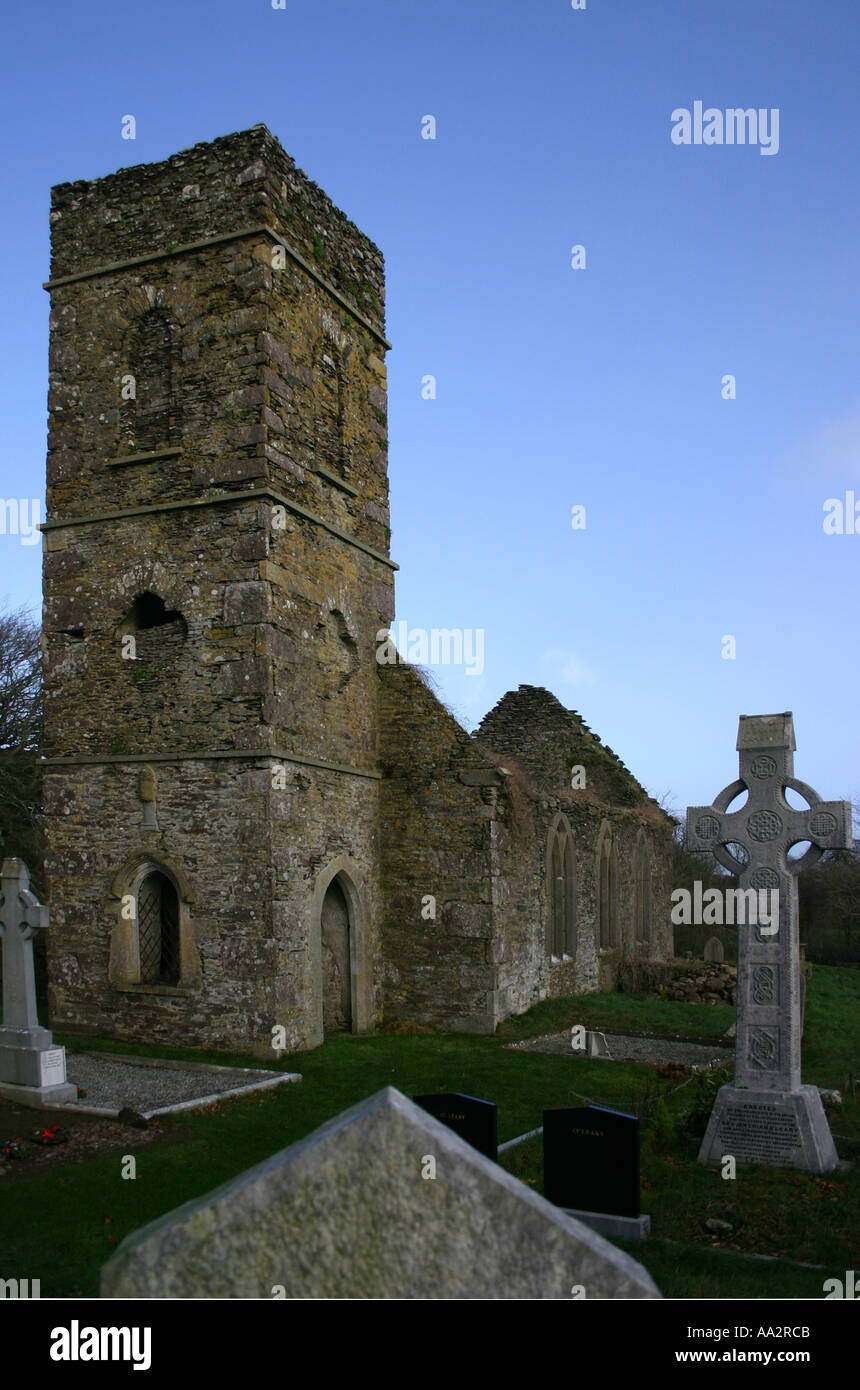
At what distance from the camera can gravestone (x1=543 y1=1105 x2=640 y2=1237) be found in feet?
23.0

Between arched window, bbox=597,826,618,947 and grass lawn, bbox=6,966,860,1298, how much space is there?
7209 millimetres

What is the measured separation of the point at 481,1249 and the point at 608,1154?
17.7ft

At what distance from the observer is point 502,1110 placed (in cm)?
1072

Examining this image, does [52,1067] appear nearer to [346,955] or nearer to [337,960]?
[337,960]

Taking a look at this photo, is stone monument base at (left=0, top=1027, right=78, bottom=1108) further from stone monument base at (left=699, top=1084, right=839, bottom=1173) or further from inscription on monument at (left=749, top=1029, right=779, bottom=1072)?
inscription on monument at (left=749, top=1029, right=779, bottom=1072)

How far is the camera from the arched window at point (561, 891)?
19031 millimetres

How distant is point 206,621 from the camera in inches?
555

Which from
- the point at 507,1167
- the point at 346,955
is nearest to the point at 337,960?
the point at 346,955

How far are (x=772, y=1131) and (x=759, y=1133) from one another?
0.11m

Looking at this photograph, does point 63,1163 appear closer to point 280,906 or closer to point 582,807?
point 280,906

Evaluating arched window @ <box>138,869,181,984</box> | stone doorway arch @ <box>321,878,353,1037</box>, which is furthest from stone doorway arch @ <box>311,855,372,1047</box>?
arched window @ <box>138,869,181,984</box>

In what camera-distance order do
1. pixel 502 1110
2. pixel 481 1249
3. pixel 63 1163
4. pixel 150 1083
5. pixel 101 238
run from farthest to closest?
pixel 101 238 → pixel 150 1083 → pixel 502 1110 → pixel 63 1163 → pixel 481 1249

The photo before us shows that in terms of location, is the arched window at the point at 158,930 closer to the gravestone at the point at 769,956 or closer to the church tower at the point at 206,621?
the church tower at the point at 206,621
